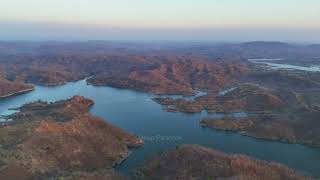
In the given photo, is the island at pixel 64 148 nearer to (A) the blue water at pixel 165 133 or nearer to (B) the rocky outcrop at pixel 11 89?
(A) the blue water at pixel 165 133

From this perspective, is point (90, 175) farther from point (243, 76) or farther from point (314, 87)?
point (243, 76)

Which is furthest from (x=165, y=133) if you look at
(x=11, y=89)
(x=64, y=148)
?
(x=11, y=89)

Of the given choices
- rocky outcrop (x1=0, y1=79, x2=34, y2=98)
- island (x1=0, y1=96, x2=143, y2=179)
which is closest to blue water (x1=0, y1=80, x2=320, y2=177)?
→ island (x1=0, y1=96, x2=143, y2=179)

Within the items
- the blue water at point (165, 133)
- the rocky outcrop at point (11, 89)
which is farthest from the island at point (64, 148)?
the rocky outcrop at point (11, 89)

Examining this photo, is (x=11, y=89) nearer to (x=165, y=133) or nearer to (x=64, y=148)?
(x=165, y=133)

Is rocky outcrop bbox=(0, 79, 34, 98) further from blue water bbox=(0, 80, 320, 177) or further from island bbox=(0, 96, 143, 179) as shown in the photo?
island bbox=(0, 96, 143, 179)

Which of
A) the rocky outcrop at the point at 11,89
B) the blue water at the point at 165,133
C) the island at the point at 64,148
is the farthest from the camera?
the rocky outcrop at the point at 11,89

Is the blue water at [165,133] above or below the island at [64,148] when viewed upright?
below
